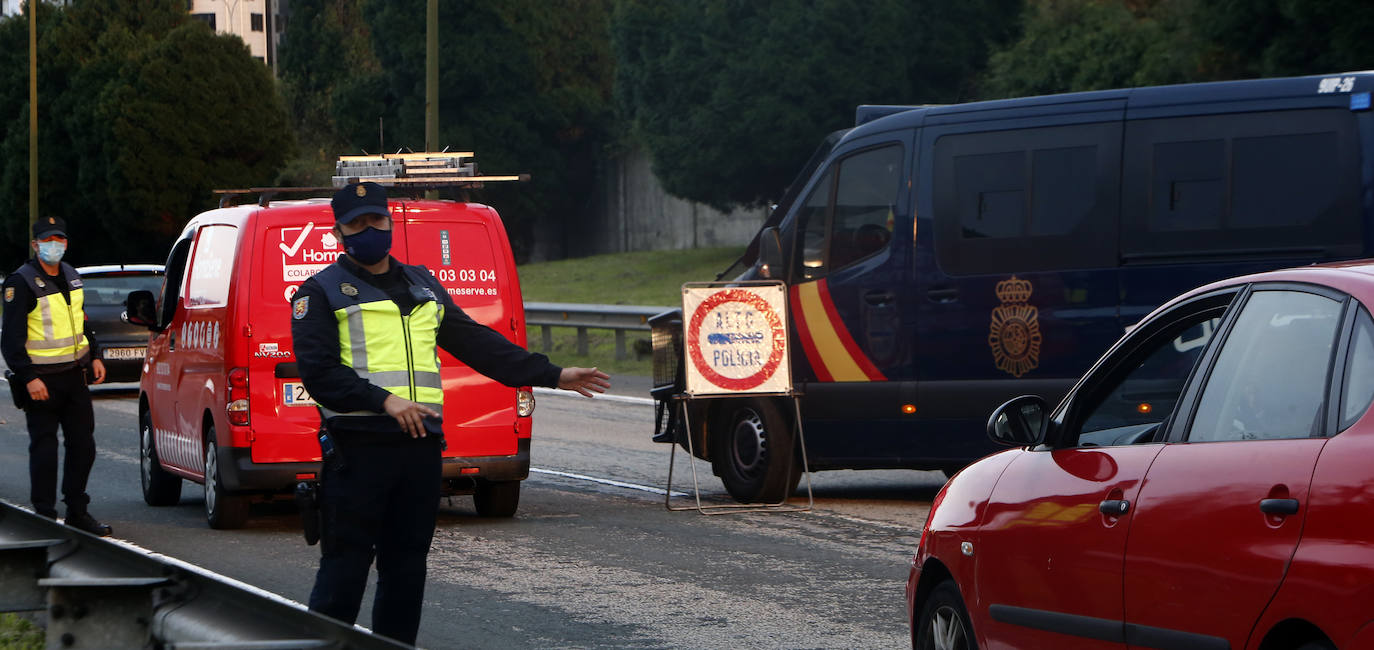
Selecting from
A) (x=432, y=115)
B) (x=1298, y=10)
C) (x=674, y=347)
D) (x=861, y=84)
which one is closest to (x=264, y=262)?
(x=674, y=347)

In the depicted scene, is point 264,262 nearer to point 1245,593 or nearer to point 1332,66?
point 1245,593

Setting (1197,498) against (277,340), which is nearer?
(1197,498)

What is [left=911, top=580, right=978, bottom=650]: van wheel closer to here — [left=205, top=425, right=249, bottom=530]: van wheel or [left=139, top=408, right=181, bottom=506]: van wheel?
[left=205, top=425, right=249, bottom=530]: van wheel

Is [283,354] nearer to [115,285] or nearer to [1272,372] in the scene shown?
[1272,372]

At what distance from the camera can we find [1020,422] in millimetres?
5621

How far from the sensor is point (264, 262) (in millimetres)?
10906

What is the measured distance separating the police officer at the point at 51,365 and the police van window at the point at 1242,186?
20.1 feet

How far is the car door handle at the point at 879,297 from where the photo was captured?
11.8 meters

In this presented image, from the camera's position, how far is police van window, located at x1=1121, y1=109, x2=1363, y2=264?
34.4 ft

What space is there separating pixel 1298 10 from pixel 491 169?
135ft

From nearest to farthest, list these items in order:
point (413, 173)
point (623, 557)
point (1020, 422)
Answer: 1. point (1020, 422)
2. point (623, 557)
3. point (413, 173)

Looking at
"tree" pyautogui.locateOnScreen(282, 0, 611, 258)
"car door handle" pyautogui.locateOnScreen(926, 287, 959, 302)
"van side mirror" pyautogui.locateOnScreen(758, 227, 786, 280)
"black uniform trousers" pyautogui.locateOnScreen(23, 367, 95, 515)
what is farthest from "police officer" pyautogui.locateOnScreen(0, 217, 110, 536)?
"tree" pyautogui.locateOnScreen(282, 0, 611, 258)

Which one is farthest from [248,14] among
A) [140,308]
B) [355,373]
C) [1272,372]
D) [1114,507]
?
[1272,372]

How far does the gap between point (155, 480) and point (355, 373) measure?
7112 millimetres
